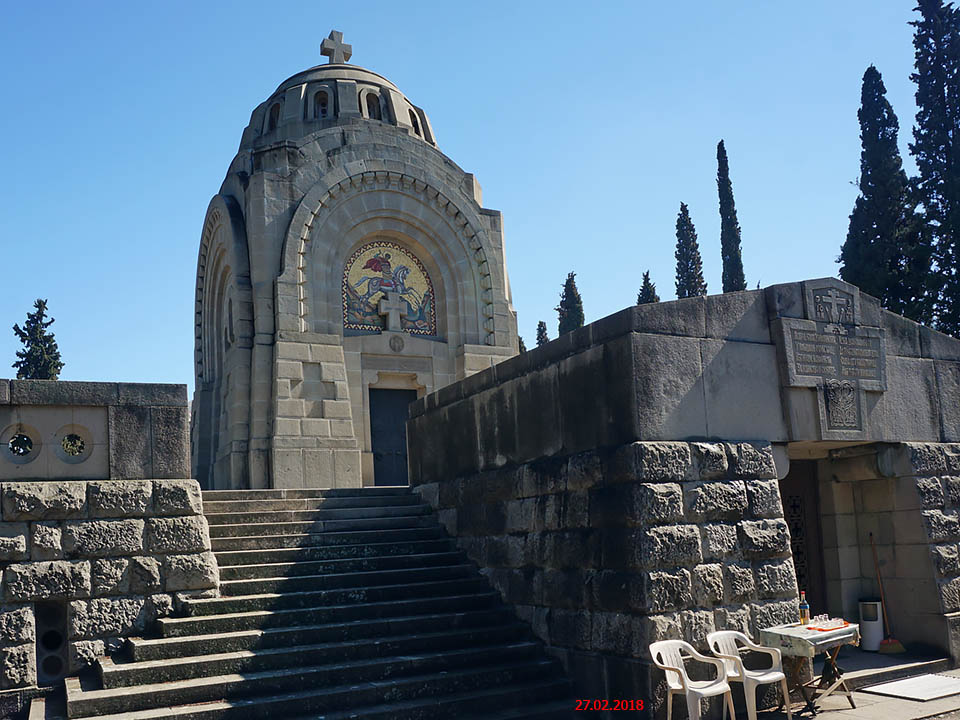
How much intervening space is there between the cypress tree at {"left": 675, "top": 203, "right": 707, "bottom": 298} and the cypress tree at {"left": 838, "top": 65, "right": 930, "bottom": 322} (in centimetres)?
909

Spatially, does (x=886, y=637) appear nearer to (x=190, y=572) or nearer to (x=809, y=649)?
(x=809, y=649)

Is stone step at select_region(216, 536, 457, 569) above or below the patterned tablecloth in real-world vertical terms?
above

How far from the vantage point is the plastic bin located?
378 inches

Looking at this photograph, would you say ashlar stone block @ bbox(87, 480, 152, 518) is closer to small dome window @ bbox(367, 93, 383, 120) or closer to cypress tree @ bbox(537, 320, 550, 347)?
small dome window @ bbox(367, 93, 383, 120)

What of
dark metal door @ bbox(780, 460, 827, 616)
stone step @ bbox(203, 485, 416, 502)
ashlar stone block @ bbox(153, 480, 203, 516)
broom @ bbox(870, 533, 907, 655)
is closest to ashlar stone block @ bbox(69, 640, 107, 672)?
ashlar stone block @ bbox(153, 480, 203, 516)

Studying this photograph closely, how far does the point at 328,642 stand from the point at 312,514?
256 cm

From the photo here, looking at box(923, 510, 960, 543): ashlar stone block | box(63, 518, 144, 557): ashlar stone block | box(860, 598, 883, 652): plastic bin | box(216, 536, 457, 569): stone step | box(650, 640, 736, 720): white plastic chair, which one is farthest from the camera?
box(860, 598, 883, 652): plastic bin

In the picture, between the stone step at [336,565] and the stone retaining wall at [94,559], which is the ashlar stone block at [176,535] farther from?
the stone step at [336,565]

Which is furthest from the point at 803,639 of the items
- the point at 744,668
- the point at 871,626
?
the point at 871,626

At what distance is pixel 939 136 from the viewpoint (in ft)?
73.2

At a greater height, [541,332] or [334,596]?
[541,332]

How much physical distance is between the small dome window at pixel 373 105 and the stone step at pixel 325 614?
13.1 meters

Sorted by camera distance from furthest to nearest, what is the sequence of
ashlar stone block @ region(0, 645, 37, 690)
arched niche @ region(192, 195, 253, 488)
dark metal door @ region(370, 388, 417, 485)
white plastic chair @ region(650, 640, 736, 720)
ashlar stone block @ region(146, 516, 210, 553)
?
dark metal door @ region(370, 388, 417, 485) < arched niche @ region(192, 195, 253, 488) < ashlar stone block @ region(146, 516, 210, 553) < ashlar stone block @ region(0, 645, 37, 690) < white plastic chair @ region(650, 640, 736, 720)

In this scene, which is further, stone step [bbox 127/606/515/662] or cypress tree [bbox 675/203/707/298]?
cypress tree [bbox 675/203/707/298]
